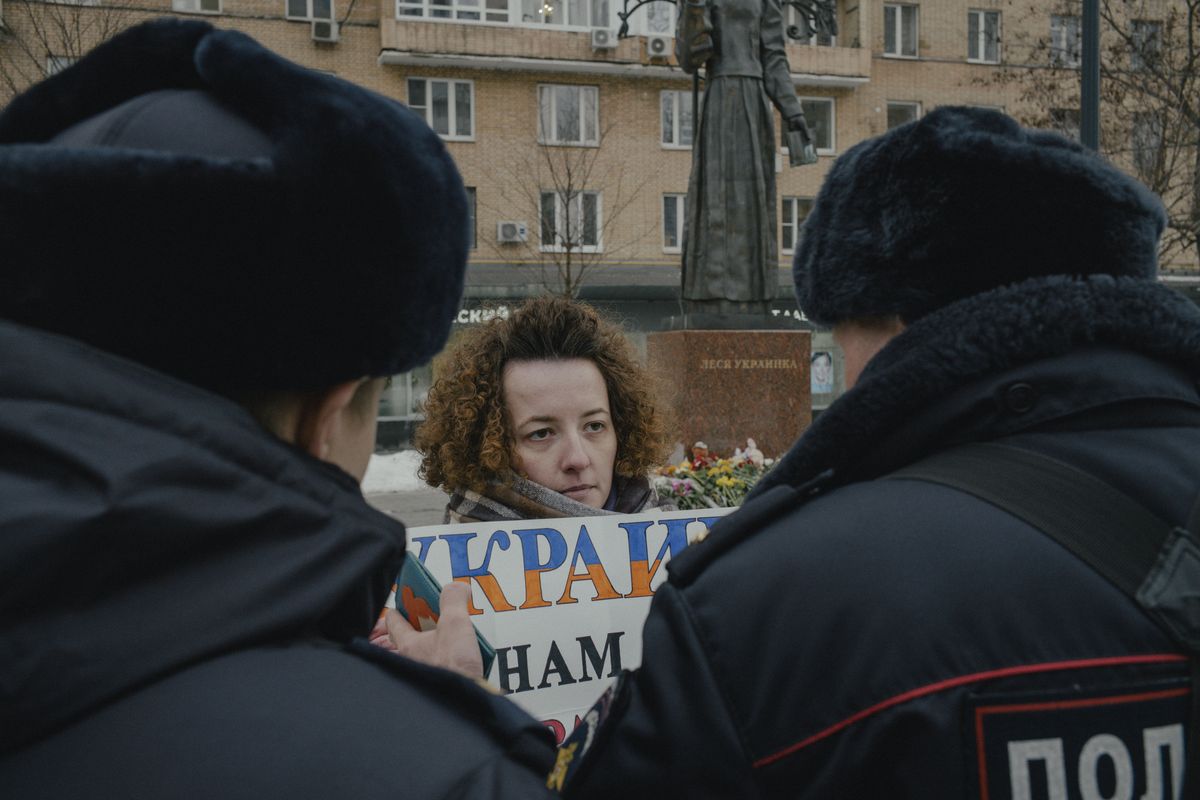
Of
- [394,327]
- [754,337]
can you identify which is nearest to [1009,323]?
[394,327]

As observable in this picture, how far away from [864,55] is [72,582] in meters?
28.1

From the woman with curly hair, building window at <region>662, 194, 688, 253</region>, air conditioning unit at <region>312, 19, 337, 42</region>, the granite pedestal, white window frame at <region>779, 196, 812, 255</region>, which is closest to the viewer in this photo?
the woman with curly hair

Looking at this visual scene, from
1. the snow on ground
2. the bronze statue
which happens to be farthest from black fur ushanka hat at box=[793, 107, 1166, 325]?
the snow on ground

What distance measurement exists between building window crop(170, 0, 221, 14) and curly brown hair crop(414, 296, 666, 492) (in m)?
22.7

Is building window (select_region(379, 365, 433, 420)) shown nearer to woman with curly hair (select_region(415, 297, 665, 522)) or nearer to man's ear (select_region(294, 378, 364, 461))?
woman with curly hair (select_region(415, 297, 665, 522))

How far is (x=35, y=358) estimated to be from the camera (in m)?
0.87

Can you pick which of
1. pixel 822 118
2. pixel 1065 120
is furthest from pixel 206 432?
pixel 822 118

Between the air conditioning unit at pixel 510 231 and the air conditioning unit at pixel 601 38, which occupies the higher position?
the air conditioning unit at pixel 601 38

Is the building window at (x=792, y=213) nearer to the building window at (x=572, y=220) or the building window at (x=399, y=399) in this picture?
the building window at (x=572, y=220)

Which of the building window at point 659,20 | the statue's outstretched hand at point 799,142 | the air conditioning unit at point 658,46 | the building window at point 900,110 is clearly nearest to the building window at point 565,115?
the air conditioning unit at point 658,46

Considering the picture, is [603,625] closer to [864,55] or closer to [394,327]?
[394,327]

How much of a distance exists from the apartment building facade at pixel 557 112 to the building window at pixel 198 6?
35mm

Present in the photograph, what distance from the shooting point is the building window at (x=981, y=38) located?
90.4 feet

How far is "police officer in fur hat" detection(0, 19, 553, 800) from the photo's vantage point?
83cm
